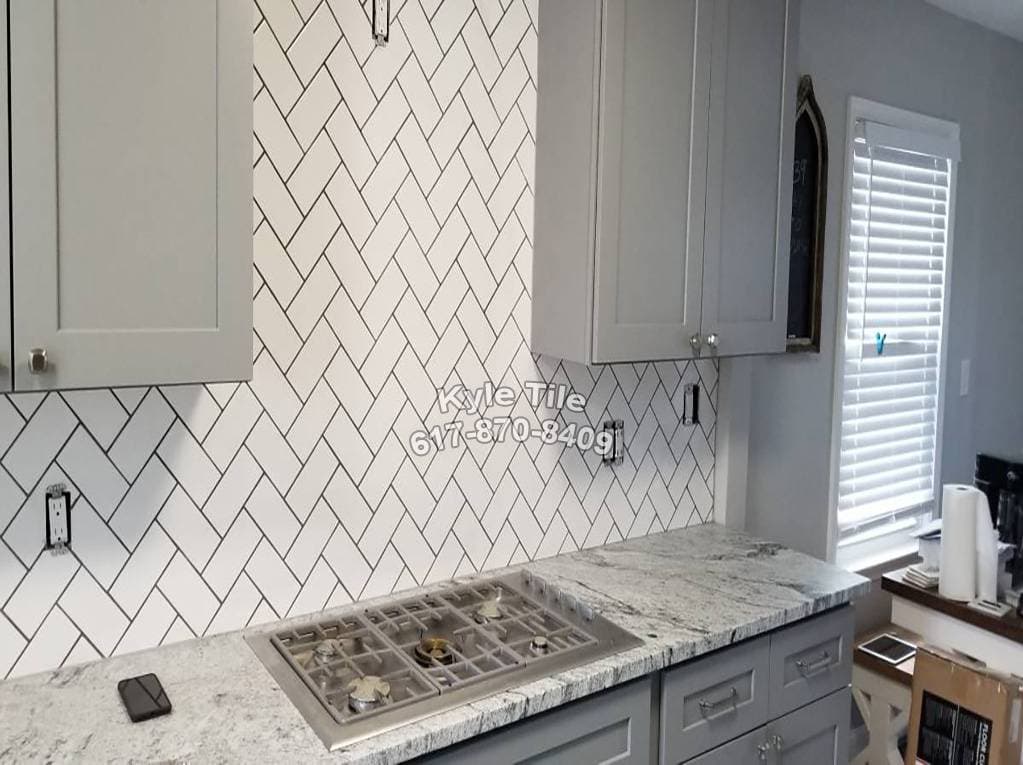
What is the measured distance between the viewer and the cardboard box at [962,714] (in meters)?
2.34

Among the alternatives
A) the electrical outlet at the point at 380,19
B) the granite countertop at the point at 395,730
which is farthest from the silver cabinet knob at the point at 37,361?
the electrical outlet at the point at 380,19

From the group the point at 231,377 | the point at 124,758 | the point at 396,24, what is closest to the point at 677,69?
the point at 396,24

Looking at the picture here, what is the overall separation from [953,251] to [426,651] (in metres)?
2.96

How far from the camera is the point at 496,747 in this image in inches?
64.7

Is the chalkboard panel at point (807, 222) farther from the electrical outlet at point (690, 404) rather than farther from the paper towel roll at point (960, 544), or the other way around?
the paper towel roll at point (960, 544)

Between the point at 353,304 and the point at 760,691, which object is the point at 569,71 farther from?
the point at 760,691

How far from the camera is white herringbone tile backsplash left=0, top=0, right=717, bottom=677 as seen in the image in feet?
5.73

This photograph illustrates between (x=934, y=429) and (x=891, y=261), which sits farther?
(x=934, y=429)

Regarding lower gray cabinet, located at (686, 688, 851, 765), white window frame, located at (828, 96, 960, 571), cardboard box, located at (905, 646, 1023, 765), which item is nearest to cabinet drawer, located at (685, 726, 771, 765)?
lower gray cabinet, located at (686, 688, 851, 765)

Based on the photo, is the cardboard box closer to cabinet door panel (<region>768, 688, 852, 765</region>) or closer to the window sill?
cabinet door panel (<region>768, 688, 852, 765</region>)

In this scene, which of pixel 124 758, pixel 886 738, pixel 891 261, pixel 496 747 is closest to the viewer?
pixel 124 758

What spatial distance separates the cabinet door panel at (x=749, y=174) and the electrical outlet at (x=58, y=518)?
1.52 meters

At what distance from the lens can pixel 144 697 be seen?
1.60 metres

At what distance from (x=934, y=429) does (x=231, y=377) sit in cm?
314
